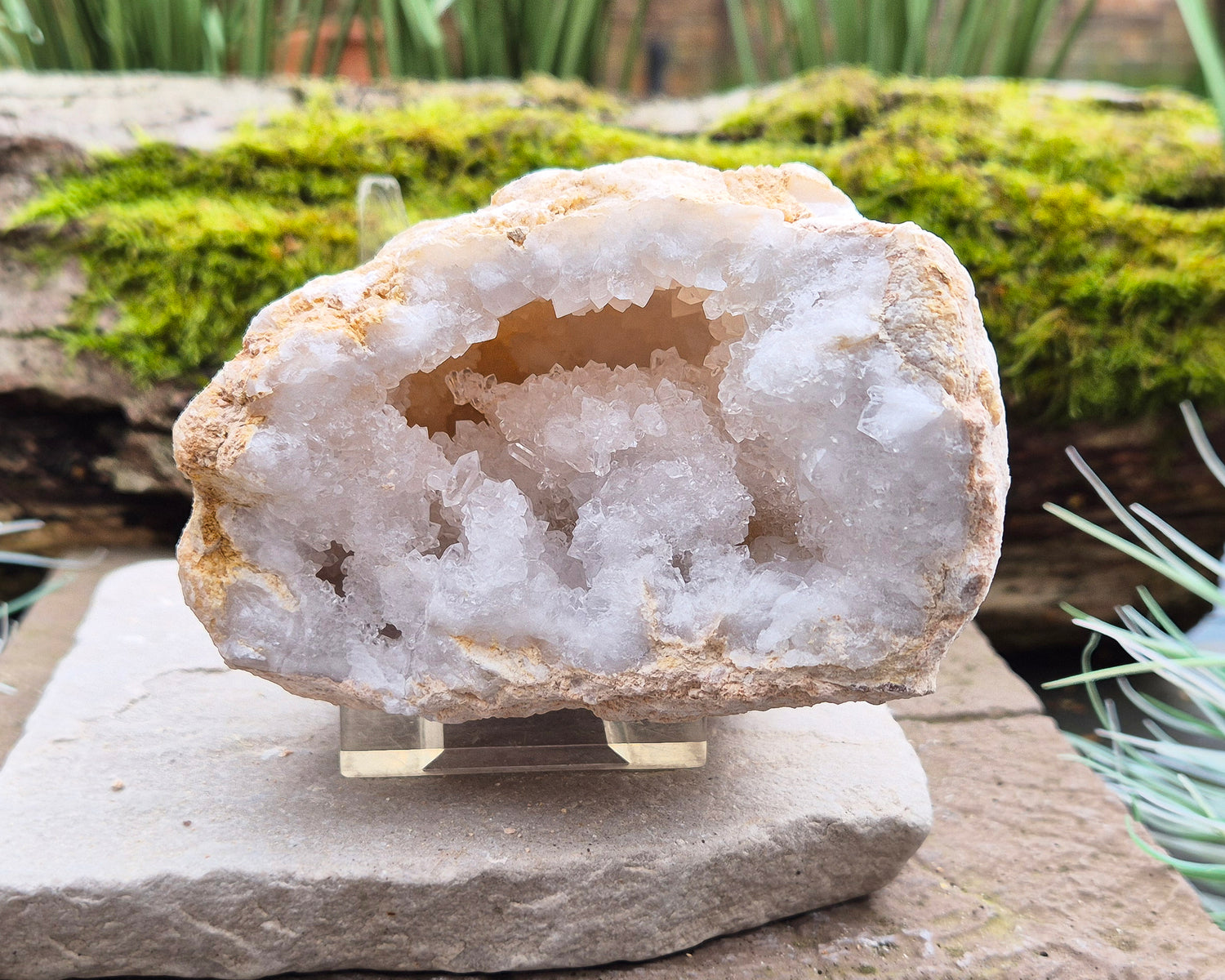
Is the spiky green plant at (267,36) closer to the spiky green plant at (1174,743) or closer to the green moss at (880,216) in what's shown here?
the green moss at (880,216)

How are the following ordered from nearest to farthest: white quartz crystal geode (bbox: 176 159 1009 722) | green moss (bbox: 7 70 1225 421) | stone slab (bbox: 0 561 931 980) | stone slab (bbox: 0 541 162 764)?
white quartz crystal geode (bbox: 176 159 1009 722)
stone slab (bbox: 0 561 931 980)
stone slab (bbox: 0 541 162 764)
green moss (bbox: 7 70 1225 421)

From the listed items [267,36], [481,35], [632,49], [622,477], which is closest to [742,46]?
[632,49]

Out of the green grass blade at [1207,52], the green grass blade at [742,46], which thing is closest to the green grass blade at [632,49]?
the green grass blade at [742,46]

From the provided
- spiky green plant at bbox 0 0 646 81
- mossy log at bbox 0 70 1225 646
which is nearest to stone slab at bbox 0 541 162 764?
mossy log at bbox 0 70 1225 646

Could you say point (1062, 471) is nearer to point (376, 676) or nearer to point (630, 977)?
point (630, 977)

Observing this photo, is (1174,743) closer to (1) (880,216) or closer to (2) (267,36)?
(1) (880,216)

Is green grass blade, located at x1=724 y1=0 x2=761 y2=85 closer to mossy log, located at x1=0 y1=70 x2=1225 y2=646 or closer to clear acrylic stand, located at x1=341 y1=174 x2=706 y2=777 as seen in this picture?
mossy log, located at x1=0 y1=70 x2=1225 y2=646
